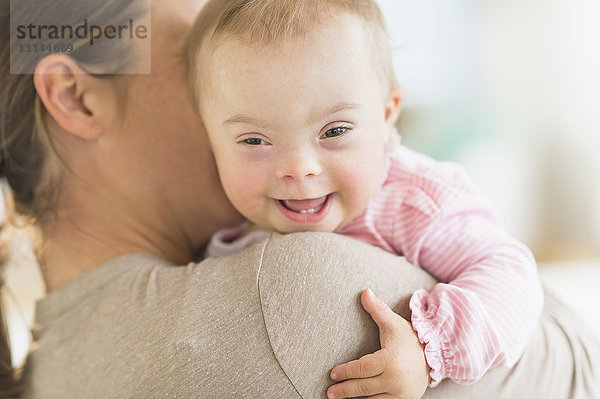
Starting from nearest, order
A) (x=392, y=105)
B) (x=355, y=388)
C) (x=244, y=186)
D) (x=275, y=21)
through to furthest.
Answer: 1. (x=355, y=388)
2. (x=275, y=21)
3. (x=244, y=186)
4. (x=392, y=105)

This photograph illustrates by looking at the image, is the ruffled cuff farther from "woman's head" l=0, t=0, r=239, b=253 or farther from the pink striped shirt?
"woman's head" l=0, t=0, r=239, b=253

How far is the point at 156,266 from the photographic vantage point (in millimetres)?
1110

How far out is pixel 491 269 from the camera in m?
1.00

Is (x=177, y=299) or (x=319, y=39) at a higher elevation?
(x=319, y=39)

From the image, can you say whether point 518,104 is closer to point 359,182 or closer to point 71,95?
point 359,182

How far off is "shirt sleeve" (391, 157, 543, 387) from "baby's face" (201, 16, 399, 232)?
11cm

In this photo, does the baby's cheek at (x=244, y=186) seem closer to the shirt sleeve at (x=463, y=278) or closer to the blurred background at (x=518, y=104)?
the shirt sleeve at (x=463, y=278)

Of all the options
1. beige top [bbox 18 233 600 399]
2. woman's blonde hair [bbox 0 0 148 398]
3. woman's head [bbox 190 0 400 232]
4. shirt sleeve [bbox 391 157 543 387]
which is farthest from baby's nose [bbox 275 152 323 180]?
woman's blonde hair [bbox 0 0 148 398]

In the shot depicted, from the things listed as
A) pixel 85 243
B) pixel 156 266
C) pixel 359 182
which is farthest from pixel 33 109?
pixel 359 182

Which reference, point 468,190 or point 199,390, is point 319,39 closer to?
point 468,190

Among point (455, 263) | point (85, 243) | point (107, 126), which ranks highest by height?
point (107, 126)

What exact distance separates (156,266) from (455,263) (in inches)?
20.8

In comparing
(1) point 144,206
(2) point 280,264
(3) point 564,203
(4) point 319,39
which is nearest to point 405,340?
(2) point 280,264

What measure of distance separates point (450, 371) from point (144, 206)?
2.36 feet
